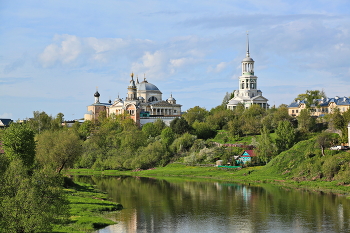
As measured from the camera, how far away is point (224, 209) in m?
44.2

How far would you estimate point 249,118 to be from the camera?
90.0 m

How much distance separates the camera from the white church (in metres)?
113

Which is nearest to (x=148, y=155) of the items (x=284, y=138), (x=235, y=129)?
(x=235, y=129)

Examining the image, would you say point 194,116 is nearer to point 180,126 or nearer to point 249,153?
point 180,126

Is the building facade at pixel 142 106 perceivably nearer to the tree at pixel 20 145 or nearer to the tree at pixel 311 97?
the tree at pixel 311 97

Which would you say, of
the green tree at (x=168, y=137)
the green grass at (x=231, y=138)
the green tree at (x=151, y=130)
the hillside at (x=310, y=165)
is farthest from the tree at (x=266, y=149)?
the green tree at (x=151, y=130)

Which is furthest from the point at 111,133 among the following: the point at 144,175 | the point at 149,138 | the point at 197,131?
the point at 144,175

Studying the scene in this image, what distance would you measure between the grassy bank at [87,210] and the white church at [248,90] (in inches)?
2525

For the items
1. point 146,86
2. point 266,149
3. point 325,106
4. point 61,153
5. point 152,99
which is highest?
point 146,86

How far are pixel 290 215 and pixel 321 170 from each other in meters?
17.9

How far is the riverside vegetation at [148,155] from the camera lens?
3183 centimetres

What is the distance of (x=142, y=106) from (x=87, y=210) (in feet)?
250

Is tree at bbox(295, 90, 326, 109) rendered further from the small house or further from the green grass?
the small house

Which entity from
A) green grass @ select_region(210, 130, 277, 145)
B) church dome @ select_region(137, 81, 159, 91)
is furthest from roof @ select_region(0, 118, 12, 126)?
green grass @ select_region(210, 130, 277, 145)
